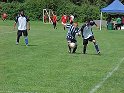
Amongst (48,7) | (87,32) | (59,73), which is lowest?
(59,73)

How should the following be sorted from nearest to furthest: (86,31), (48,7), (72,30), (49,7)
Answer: (86,31)
(72,30)
(48,7)
(49,7)

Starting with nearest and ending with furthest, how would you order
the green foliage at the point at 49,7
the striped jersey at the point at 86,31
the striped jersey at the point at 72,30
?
1. the striped jersey at the point at 86,31
2. the striped jersey at the point at 72,30
3. the green foliage at the point at 49,7

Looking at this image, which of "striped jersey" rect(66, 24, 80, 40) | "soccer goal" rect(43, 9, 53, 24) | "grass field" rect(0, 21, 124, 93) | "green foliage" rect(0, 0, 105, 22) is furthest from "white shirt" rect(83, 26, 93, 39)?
"green foliage" rect(0, 0, 105, 22)

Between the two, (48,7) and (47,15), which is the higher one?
(48,7)

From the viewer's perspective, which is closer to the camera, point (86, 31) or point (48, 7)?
point (86, 31)

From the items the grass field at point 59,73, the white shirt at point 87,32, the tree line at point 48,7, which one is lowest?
the grass field at point 59,73

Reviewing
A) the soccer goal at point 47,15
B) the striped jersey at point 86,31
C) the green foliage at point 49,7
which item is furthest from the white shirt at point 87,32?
the green foliage at point 49,7

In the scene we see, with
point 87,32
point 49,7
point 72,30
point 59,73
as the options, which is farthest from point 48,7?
point 59,73

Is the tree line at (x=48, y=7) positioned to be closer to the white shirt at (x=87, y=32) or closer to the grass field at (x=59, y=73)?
the white shirt at (x=87, y=32)

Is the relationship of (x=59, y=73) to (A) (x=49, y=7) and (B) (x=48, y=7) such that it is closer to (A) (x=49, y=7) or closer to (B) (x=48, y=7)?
(B) (x=48, y=7)

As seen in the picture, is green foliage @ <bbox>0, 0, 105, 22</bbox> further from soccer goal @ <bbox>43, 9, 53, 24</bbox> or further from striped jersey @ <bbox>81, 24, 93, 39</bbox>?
striped jersey @ <bbox>81, 24, 93, 39</bbox>

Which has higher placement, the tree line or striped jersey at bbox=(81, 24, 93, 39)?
the tree line

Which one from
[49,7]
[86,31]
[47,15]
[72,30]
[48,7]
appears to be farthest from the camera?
[49,7]

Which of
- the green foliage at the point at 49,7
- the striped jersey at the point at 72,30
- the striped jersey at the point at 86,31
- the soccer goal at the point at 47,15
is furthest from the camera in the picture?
the green foliage at the point at 49,7
